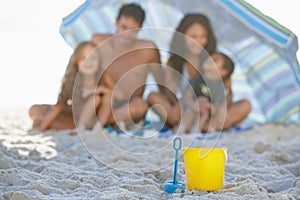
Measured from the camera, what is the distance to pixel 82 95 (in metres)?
3.06

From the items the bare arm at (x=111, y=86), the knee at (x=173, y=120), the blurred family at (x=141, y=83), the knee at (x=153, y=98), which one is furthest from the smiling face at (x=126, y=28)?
the knee at (x=173, y=120)

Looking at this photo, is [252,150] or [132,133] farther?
[132,133]

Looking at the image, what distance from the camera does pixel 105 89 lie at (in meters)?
3.08

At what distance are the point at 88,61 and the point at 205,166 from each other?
5.54 ft

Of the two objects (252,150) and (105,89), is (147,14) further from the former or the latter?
(252,150)

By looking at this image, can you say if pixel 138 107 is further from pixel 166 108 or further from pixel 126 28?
pixel 126 28

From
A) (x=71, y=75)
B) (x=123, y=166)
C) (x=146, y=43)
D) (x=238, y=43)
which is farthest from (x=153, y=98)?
(x=123, y=166)

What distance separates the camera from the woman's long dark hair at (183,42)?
319 cm

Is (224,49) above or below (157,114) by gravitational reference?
above

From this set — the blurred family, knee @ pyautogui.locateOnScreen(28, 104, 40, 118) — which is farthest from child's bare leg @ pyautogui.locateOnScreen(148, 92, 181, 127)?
knee @ pyautogui.locateOnScreen(28, 104, 40, 118)

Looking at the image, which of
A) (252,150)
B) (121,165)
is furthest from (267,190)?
(252,150)

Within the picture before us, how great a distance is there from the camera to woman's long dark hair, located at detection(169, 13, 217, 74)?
10.5 ft

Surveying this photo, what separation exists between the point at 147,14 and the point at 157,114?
65cm

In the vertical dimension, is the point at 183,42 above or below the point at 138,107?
above
